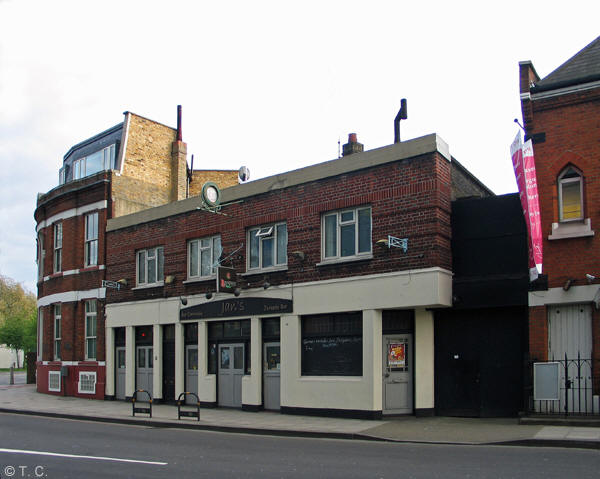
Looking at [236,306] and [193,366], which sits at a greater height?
[236,306]

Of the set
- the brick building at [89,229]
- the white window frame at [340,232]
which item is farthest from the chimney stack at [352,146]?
the brick building at [89,229]

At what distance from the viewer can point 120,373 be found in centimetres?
2544

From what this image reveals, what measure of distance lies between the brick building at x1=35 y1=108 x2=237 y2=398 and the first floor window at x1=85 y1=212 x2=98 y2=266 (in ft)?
0.13

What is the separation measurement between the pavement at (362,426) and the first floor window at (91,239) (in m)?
6.49

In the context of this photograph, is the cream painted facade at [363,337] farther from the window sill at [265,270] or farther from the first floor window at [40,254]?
the first floor window at [40,254]

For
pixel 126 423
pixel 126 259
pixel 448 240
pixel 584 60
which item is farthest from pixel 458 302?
pixel 126 259

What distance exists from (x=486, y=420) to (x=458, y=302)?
283 centimetres

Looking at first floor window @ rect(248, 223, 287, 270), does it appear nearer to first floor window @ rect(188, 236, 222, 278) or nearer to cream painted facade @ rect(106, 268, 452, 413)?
cream painted facade @ rect(106, 268, 452, 413)

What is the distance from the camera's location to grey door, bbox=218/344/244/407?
68.4 ft

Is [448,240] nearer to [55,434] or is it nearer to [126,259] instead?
[55,434]

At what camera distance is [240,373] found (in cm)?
2084

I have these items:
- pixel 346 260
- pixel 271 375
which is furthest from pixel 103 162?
pixel 346 260

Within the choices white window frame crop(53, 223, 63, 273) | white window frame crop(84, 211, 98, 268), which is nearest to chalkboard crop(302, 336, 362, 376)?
white window frame crop(84, 211, 98, 268)

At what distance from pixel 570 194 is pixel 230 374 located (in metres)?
11.3
